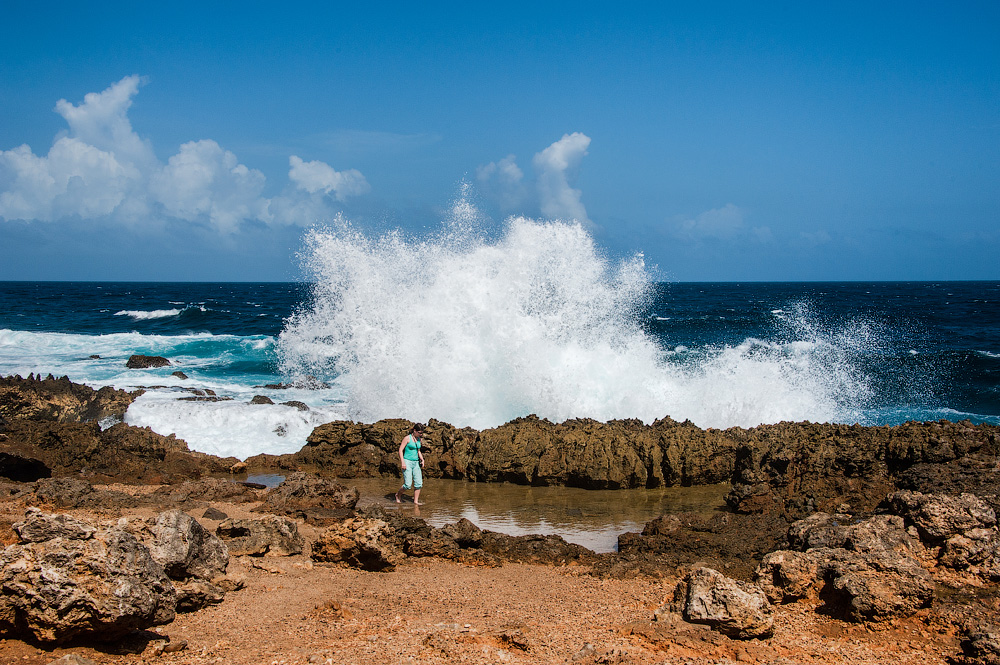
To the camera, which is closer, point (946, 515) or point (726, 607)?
point (726, 607)

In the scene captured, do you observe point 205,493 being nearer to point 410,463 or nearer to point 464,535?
point 410,463

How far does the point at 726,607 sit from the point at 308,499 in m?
4.90

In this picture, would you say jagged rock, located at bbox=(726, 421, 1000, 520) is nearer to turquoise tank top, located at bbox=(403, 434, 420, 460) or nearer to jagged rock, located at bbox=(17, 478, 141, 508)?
turquoise tank top, located at bbox=(403, 434, 420, 460)

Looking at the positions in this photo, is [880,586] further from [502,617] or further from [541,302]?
[541,302]

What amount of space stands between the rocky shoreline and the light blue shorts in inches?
35.3

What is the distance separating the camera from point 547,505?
8.45m

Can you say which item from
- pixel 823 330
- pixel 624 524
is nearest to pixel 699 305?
pixel 823 330

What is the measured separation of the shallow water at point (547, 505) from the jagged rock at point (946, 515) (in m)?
2.70

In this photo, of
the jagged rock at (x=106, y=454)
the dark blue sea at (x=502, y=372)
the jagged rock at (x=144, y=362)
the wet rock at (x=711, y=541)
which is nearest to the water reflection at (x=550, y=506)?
the wet rock at (x=711, y=541)

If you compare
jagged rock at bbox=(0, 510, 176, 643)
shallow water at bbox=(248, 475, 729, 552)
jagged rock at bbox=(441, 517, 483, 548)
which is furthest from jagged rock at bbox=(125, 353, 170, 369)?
jagged rock at bbox=(0, 510, 176, 643)

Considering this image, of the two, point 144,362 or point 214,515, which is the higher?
point 144,362

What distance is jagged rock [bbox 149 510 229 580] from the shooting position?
484cm

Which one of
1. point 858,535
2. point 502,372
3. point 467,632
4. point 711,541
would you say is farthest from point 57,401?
point 858,535

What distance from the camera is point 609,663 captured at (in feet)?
13.5
